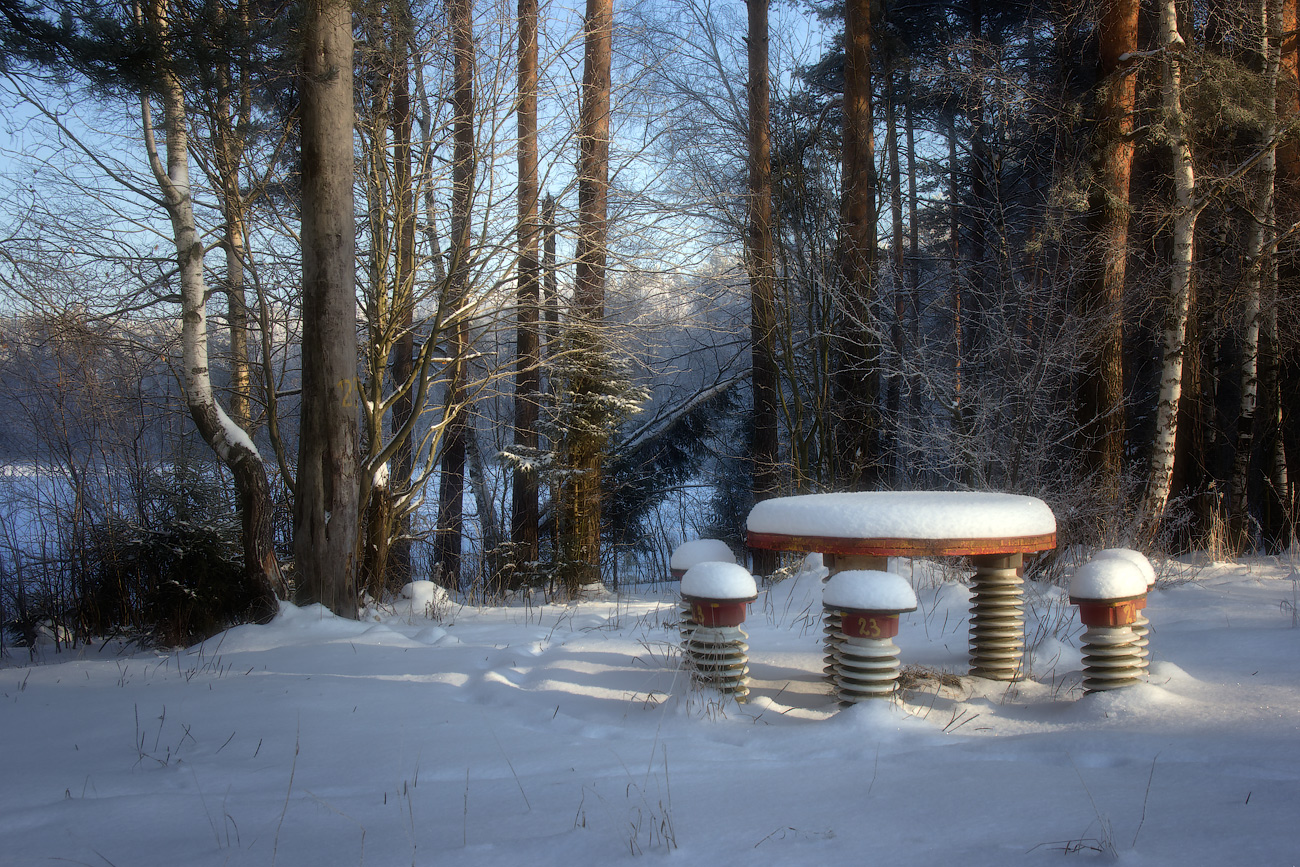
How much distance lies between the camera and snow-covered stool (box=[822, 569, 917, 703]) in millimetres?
2797

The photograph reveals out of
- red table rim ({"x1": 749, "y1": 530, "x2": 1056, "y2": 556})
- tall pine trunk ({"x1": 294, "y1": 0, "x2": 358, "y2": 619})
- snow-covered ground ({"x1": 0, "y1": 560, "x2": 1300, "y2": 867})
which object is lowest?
snow-covered ground ({"x1": 0, "y1": 560, "x2": 1300, "y2": 867})

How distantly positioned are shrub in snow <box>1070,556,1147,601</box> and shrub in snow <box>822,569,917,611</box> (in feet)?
2.28

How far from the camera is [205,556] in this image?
658cm

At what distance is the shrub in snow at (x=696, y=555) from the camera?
360 cm

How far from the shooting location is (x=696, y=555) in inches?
143

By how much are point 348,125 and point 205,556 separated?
3.77 meters

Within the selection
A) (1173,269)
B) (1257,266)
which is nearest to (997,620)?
(1173,269)

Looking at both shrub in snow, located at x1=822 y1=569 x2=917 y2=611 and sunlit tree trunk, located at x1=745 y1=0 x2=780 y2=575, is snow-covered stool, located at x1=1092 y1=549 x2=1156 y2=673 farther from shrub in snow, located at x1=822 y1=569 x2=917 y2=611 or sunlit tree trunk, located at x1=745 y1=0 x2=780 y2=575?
sunlit tree trunk, located at x1=745 y1=0 x2=780 y2=575

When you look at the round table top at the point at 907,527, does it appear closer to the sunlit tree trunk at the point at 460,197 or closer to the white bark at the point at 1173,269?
the sunlit tree trunk at the point at 460,197

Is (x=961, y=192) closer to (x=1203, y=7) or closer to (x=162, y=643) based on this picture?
(x=1203, y=7)

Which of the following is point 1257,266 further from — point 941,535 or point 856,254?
point 941,535

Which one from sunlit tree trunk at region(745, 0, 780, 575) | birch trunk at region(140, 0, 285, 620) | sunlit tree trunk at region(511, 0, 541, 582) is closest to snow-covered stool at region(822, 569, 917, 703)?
sunlit tree trunk at region(511, 0, 541, 582)

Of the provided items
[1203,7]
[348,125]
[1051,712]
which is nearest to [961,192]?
[1203,7]

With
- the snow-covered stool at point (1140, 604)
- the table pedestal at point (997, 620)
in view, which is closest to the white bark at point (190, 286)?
the table pedestal at point (997, 620)
